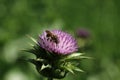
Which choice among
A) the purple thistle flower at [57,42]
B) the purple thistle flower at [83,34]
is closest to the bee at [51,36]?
the purple thistle flower at [57,42]

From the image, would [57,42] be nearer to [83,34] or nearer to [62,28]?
[62,28]

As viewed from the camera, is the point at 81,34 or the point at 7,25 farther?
the point at 81,34

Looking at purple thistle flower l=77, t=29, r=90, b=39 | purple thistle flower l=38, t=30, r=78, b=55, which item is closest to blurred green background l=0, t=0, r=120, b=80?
purple thistle flower l=77, t=29, r=90, b=39

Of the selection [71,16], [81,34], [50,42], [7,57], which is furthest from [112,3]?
[50,42]

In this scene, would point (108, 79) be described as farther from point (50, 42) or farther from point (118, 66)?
point (50, 42)

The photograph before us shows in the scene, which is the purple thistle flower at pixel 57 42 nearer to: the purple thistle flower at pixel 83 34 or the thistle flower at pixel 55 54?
the thistle flower at pixel 55 54

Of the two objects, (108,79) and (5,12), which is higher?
(5,12)
